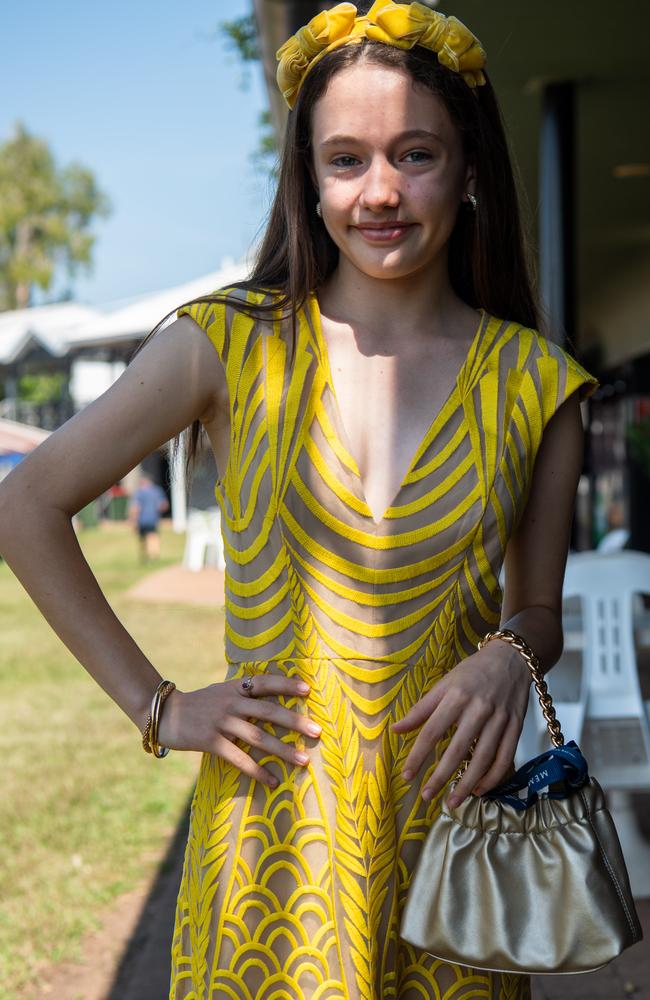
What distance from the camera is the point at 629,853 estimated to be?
4773 millimetres

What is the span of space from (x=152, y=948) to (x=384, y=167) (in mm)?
3616

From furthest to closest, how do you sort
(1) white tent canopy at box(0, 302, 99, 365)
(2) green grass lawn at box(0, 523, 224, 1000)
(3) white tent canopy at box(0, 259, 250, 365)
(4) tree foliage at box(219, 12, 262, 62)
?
(1) white tent canopy at box(0, 302, 99, 365)
(3) white tent canopy at box(0, 259, 250, 365)
(4) tree foliage at box(219, 12, 262, 62)
(2) green grass lawn at box(0, 523, 224, 1000)

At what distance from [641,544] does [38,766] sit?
9480mm

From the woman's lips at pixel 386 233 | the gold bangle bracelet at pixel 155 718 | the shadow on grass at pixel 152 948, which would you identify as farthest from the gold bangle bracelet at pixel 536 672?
the shadow on grass at pixel 152 948

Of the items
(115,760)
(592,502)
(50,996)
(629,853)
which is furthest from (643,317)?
(50,996)

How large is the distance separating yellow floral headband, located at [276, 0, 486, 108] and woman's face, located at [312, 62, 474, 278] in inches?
2.4

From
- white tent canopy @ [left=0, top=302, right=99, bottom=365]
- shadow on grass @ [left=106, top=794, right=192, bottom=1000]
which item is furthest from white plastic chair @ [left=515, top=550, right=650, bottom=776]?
white tent canopy @ [left=0, top=302, right=99, bottom=365]

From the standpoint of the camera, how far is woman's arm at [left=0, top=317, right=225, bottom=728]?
5.32 feet

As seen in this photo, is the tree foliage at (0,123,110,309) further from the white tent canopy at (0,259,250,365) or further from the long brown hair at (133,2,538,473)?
the long brown hair at (133,2,538,473)

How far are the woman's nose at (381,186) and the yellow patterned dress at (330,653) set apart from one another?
0.23 m

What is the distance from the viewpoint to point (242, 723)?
1617 mm

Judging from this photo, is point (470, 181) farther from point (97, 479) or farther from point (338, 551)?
point (97, 479)

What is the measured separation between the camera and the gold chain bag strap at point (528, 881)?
149 cm

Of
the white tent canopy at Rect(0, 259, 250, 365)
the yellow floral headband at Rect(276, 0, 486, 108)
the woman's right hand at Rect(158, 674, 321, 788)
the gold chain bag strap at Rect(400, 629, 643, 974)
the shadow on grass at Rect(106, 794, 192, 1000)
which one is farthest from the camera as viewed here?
the white tent canopy at Rect(0, 259, 250, 365)
